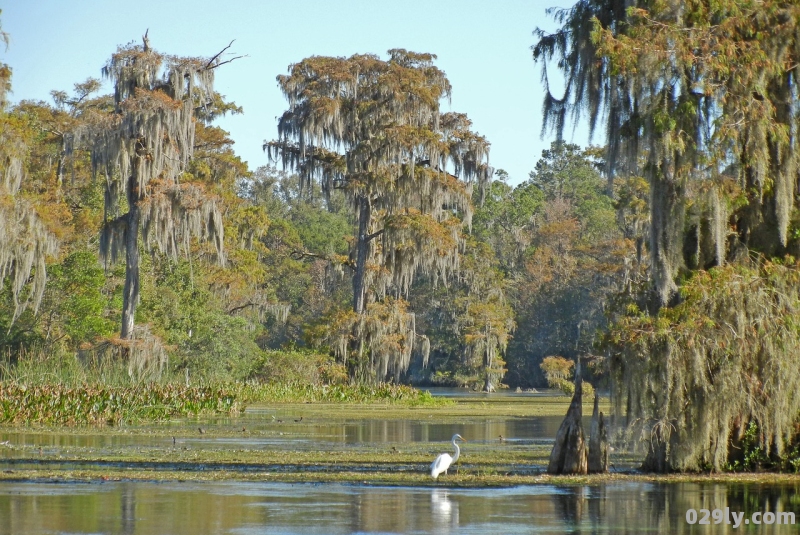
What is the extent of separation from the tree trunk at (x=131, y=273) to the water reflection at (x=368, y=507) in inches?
1035

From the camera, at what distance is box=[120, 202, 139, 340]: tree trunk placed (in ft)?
135

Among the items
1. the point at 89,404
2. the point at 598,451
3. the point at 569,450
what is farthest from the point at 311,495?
the point at 89,404

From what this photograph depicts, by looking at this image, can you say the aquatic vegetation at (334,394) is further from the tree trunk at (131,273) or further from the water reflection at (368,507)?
the water reflection at (368,507)

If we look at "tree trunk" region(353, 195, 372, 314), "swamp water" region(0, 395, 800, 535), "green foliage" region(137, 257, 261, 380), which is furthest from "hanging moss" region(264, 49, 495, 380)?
"swamp water" region(0, 395, 800, 535)

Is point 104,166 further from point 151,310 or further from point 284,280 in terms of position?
point 284,280

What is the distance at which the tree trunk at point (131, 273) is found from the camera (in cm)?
4109

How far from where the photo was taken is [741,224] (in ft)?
59.9

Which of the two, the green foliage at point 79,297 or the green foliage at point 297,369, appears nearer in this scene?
the green foliage at point 79,297

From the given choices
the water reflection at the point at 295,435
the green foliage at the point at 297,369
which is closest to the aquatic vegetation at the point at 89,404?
the water reflection at the point at 295,435

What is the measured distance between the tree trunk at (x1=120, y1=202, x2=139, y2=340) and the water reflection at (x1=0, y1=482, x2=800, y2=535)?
86.3ft

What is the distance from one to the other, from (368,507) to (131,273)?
29.8 m

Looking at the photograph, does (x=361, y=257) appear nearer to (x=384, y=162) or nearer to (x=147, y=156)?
(x=384, y=162)

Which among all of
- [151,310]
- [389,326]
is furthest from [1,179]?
[389,326]

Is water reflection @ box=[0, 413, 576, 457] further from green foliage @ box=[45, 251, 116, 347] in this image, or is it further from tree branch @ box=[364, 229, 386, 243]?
tree branch @ box=[364, 229, 386, 243]
